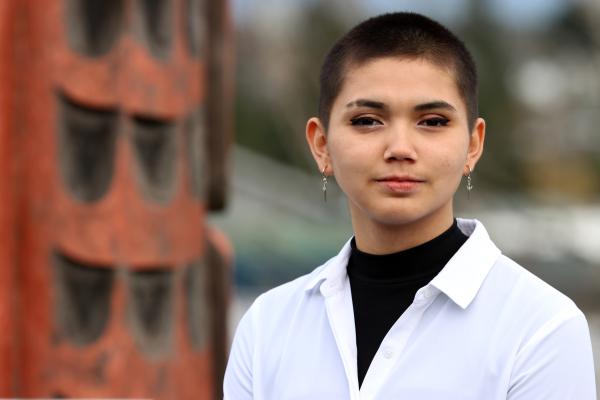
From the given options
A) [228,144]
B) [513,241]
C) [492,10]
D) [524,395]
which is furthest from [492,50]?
[524,395]

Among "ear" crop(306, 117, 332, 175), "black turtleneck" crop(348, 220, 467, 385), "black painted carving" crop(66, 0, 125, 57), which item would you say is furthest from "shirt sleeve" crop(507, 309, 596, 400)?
"black painted carving" crop(66, 0, 125, 57)

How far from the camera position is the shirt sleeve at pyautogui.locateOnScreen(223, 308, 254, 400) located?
1.08 metres

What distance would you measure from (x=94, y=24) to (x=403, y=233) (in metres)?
0.74

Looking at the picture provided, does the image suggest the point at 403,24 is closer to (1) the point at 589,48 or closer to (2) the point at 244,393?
(2) the point at 244,393

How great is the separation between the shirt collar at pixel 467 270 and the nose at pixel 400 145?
3.9 inches

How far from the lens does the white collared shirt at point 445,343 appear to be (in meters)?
0.93

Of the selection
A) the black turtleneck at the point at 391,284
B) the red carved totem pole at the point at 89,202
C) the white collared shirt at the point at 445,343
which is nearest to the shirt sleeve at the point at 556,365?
the white collared shirt at the point at 445,343

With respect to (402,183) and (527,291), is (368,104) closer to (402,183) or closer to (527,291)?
(402,183)

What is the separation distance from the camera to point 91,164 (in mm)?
1599

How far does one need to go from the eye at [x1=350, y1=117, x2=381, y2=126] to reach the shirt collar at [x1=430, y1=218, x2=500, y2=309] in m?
0.13

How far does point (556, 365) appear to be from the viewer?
0.93m

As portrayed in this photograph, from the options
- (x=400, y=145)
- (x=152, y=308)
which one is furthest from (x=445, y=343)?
(x=152, y=308)

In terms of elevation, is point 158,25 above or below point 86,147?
above

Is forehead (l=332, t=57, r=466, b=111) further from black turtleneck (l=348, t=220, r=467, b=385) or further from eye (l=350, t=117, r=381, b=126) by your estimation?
black turtleneck (l=348, t=220, r=467, b=385)
